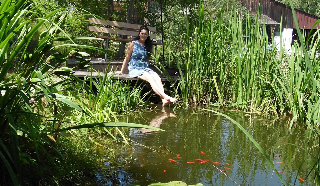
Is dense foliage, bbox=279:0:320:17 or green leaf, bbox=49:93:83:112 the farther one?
dense foliage, bbox=279:0:320:17

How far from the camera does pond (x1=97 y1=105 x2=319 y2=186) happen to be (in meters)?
3.06

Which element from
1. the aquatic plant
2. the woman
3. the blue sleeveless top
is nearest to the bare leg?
the woman

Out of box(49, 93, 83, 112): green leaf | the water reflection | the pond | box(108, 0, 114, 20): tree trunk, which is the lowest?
the pond

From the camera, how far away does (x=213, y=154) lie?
3.73 metres

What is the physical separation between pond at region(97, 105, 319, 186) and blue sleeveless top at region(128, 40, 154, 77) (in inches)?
63.8

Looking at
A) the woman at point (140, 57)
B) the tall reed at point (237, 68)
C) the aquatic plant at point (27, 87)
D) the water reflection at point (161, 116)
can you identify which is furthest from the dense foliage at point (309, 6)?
the aquatic plant at point (27, 87)

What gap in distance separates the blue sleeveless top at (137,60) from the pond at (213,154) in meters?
1.62

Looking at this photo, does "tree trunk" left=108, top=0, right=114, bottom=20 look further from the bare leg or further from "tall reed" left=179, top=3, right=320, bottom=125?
"tall reed" left=179, top=3, right=320, bottom=125

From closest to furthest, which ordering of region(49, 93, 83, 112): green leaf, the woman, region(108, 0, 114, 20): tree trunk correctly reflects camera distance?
region(49, 93, 83, 112): green leaf, the woman, region(108, 0, 114, 20): tree trunk

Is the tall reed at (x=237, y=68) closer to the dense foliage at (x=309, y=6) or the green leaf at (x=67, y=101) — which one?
the green leaf at (x=67, y=101)

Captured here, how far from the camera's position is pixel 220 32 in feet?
20.4

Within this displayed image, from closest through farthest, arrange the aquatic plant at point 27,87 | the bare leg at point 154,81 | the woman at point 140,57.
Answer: the aquatic plant at point 27,87, the bare leg at point 154,81, the woman at point 140,57

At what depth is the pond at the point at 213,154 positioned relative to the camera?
3.06m

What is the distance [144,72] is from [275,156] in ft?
11.6
